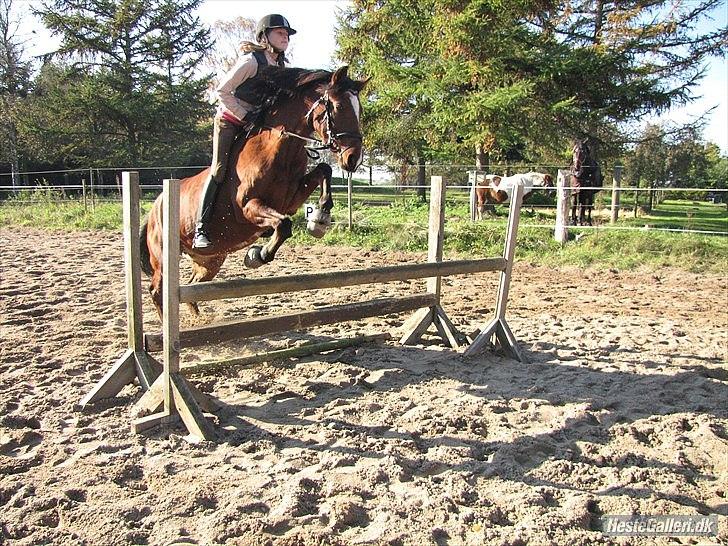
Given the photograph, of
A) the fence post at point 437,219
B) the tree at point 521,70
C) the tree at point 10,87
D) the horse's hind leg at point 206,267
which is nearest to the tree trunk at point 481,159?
the tree at point 521,70

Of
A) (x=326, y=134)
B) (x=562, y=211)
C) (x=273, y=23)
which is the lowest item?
(x=562, y=211)

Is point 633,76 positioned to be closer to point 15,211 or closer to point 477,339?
point 477,339

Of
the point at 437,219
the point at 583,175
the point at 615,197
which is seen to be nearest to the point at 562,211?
the point at 615,197

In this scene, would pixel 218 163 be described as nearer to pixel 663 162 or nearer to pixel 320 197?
pixel 320 197

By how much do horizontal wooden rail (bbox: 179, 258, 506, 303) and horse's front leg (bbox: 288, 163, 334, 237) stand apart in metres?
0.40

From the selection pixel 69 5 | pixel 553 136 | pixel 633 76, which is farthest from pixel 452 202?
pixel 69 5

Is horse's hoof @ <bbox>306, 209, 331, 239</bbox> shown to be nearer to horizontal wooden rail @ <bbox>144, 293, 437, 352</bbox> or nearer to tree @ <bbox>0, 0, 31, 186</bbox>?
horizontal wooden rail @ <bbox>144, 293, 437, 352</bbox>

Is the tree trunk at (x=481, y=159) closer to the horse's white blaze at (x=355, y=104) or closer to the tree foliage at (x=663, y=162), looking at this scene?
the horse's white blaze at (x=355, y=104)

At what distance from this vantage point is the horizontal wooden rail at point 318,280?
10.9 ft

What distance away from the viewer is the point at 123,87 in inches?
1033

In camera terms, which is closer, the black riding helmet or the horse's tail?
the black riding helmet

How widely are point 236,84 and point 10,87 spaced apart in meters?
29.6

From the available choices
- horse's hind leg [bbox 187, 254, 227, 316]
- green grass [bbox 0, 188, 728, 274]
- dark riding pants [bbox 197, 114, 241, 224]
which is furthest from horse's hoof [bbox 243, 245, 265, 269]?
green grass [bbox 0, 188, 728, 274]

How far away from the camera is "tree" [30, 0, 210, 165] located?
25.6 meters
